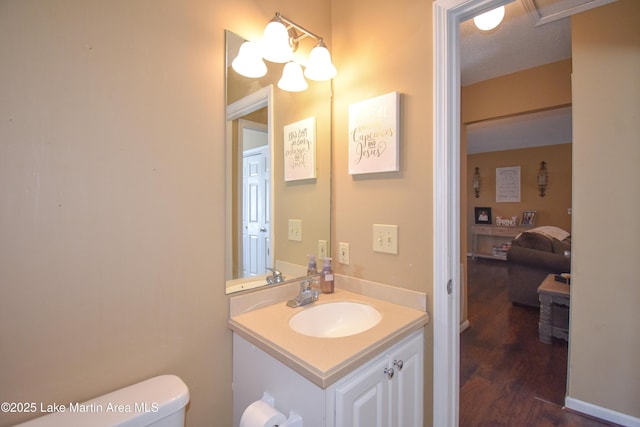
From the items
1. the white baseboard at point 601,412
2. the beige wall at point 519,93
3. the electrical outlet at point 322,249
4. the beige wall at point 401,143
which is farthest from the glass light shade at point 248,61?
the white baseboard at point 601,412

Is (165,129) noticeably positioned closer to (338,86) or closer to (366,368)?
(338,86)

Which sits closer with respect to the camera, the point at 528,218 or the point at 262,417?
the point at 262,417

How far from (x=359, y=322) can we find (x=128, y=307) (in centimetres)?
86

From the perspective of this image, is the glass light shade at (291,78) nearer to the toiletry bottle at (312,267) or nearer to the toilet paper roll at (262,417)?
the toiletry bottle at (312,267)

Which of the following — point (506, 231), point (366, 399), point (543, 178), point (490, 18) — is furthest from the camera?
point (506, 231)

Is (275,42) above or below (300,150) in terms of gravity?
above

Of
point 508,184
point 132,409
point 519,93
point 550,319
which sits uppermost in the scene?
point 519,93

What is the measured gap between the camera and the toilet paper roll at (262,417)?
833mm

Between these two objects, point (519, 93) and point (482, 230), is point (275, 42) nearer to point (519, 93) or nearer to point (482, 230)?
point (519, 93)

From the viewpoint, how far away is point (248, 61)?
1136 millimetres

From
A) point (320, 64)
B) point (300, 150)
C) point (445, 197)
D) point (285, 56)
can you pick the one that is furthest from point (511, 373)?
point (285, 56)

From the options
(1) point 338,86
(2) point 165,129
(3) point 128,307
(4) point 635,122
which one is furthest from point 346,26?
(4) point 635,122

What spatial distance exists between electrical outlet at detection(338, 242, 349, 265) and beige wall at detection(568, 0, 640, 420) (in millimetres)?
1449

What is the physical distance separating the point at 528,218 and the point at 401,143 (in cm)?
599
